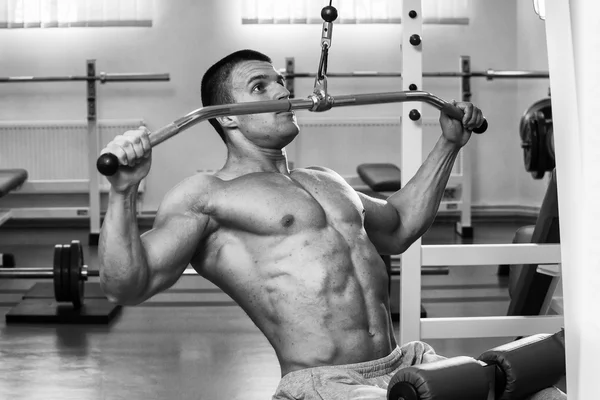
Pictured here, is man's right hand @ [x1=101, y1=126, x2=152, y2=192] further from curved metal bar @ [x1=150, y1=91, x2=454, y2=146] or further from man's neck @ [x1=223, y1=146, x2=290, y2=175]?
man's neck @ [x1=223, y1=146, x2=290, y2=175]

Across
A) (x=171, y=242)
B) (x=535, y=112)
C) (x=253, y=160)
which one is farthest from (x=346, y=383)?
(x=535, y=112)

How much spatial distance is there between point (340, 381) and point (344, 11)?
5615mm

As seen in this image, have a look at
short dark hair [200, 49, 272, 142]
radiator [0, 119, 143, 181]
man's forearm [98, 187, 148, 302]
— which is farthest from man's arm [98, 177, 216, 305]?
radiator [0, 119, 143, 181]

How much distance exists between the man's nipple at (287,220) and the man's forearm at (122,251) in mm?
322

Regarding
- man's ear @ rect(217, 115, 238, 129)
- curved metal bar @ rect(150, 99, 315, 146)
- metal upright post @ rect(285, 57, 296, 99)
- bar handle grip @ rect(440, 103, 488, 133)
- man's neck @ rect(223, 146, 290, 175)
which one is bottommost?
man's neck @ rect(223, 146, 290, 175)

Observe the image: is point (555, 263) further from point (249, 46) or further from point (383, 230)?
point (249, 46)

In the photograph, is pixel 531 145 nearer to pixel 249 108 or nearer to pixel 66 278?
pixel 66 278

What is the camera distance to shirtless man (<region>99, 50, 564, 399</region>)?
163 cm

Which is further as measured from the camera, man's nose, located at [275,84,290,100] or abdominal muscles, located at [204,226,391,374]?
man's nose, located at [275,84,290,100]

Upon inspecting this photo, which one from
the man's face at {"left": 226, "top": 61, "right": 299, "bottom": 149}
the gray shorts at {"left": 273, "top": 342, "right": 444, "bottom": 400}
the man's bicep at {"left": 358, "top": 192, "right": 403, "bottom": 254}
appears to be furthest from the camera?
the man's bicep at {"left": 358, "top": 192, "right": 403, "bottom": 254}

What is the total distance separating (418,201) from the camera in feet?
6.68

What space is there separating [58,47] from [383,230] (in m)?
5.50

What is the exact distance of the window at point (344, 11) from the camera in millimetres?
6875

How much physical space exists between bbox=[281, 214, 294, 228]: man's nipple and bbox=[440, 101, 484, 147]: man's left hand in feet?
1.45
